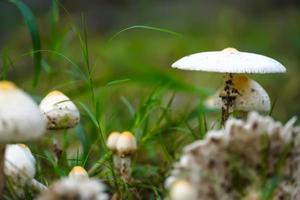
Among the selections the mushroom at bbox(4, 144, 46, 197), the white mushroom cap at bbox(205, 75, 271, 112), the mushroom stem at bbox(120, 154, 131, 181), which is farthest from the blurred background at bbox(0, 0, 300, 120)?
the mushroom at bbox(4, 144, 46, 197)

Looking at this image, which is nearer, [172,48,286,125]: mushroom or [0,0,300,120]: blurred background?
[172,48,286,125]: mushroom

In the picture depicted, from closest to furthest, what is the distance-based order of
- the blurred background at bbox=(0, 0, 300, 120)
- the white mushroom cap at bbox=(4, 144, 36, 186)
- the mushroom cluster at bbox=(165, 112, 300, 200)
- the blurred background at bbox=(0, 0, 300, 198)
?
1. the mushroom cluster at bbox=(165, 112, 300, 200)
2. the white mushroom cap at bbox=(4, 144, 36, 186)
3. the blurred background at bbox=(0, 0, 300, 198)
4. the blurred background at bbox=(0, 0, 300, 120)

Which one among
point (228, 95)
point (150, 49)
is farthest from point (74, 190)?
point (150, 49)

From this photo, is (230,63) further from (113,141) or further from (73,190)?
(73,190)

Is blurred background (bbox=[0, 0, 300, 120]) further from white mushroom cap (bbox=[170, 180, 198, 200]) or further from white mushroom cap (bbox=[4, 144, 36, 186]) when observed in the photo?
white mushroom cap (bbox=[170, 180, 198, 200])

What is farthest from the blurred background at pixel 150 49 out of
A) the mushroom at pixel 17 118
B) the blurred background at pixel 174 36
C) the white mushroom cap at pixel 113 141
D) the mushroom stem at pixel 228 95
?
the mushroom at pixel 17 118
